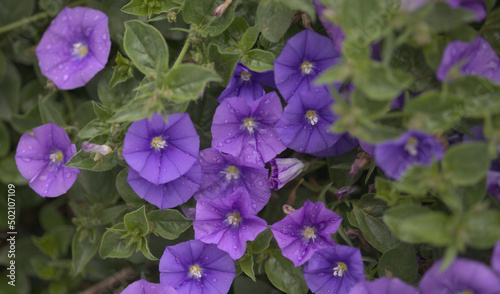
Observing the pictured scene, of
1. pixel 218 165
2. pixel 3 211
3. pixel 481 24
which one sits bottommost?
pixel 3 211

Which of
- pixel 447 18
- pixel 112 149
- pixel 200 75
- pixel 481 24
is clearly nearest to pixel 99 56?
pixel 112 149

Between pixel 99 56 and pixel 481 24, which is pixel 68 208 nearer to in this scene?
pixel 99 56

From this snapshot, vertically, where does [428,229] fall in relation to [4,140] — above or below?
above

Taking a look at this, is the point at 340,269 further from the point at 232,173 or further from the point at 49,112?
the point at 49,112

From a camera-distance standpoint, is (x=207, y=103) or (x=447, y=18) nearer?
(x=447, y=18)

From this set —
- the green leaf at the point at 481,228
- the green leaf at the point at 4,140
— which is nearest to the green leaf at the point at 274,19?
the green leaf at the point at 481,228

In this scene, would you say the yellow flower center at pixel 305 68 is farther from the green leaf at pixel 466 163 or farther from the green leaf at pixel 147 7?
the green leaf at pixel 466 163

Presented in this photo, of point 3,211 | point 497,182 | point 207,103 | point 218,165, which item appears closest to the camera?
point 497,182

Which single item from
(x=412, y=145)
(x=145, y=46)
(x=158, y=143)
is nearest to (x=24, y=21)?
(x=145, y=46)
